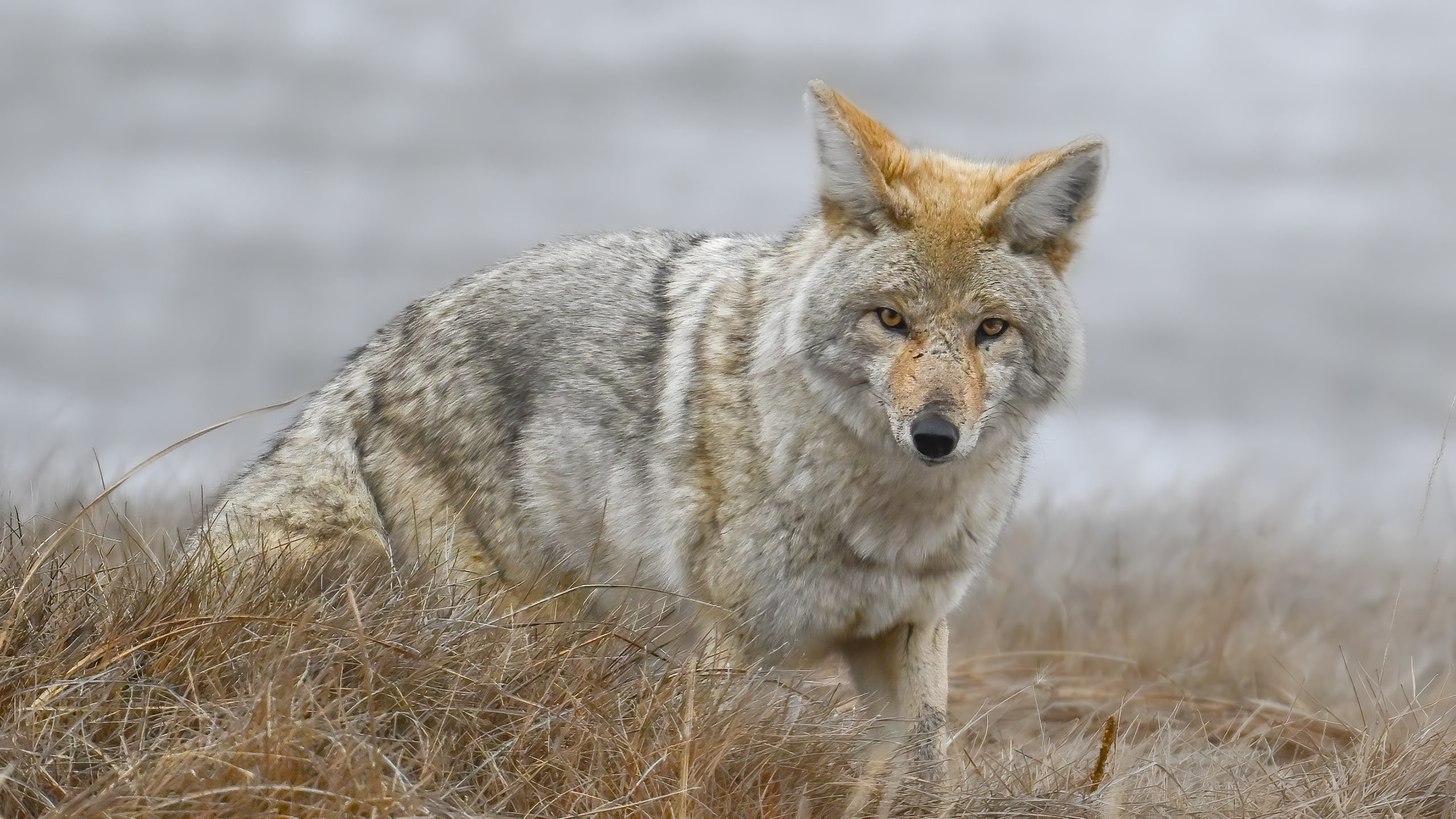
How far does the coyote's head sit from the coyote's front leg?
1.08 metres

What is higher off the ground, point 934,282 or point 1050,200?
point 1050,200

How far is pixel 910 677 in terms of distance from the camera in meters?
5.38

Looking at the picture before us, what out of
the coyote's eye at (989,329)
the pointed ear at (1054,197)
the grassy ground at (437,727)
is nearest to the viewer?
the grassy ground at (437,727)

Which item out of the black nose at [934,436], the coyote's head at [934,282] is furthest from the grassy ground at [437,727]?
the coyote's head at [934,282]

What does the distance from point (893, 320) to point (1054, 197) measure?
2.81 feet

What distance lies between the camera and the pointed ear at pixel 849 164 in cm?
487

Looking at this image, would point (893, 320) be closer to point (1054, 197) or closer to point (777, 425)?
point (777, 425)

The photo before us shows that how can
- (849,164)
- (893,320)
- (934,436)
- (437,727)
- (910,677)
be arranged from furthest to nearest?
1. (910,677)
2. (849,164)
3. (893,320)
4. (934,436)
5. (437,727)

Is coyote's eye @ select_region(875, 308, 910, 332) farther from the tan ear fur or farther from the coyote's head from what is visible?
the tan ear fur

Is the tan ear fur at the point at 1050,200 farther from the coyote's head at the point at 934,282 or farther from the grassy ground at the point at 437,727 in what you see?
the grassy ground at the point at 437,727

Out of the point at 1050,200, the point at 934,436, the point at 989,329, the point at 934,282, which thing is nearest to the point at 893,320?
the point at 934,282

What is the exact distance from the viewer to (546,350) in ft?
19.4

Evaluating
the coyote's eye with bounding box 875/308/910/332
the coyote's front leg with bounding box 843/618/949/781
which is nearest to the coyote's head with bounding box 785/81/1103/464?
the coyote's eye with bounding box 875/308/910/332

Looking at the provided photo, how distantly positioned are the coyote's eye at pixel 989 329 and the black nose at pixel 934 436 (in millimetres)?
545
